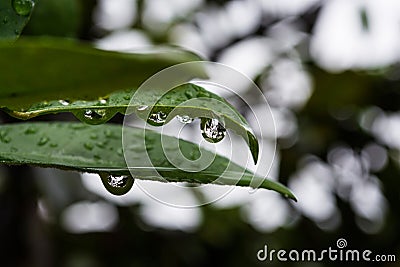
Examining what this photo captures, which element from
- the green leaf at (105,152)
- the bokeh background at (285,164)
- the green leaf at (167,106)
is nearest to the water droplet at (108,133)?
the green leaf at (105,152)

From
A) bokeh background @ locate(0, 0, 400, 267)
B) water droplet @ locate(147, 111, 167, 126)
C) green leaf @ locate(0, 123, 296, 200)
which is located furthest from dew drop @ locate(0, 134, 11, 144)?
bokeh background @ locate(0, 0, 400, 267)

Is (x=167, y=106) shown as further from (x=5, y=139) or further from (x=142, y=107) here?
(x=5, y=139)

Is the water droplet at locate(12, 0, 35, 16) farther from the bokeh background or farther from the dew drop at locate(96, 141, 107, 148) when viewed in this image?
the bokeh background

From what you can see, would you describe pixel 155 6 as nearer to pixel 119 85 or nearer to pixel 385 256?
pixel 385 256

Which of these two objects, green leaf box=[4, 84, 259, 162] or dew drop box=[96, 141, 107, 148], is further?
dew drop box=[96, 141, 107, 148]

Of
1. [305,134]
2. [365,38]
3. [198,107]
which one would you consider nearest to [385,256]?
[305,134]

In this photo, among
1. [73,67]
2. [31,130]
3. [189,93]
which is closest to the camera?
[73,67]
